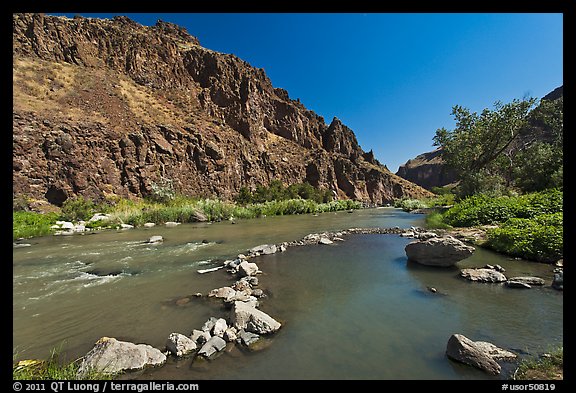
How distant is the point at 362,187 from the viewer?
320ft

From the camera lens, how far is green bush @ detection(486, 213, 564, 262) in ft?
28.2

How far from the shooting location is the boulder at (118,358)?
146 inches

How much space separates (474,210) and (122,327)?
20.2m

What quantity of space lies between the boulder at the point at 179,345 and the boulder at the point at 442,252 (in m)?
8.23

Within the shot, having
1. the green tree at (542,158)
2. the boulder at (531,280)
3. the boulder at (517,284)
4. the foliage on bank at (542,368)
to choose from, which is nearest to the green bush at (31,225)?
the foliage on bank at (542,368)

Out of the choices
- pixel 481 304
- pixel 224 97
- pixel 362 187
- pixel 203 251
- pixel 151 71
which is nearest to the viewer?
pixel 481 304

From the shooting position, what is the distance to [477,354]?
12.1 feet

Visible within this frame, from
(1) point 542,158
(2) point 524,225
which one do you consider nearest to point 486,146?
(1) point 542,158

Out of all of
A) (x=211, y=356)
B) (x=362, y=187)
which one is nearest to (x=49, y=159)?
(x=211, y=356)

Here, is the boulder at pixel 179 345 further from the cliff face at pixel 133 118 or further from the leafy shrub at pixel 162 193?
the cliff face at pixel 133 118

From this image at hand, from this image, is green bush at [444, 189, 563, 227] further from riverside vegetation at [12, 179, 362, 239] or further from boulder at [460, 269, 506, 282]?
riverside vegetation at [12, 179, 362, 239]
